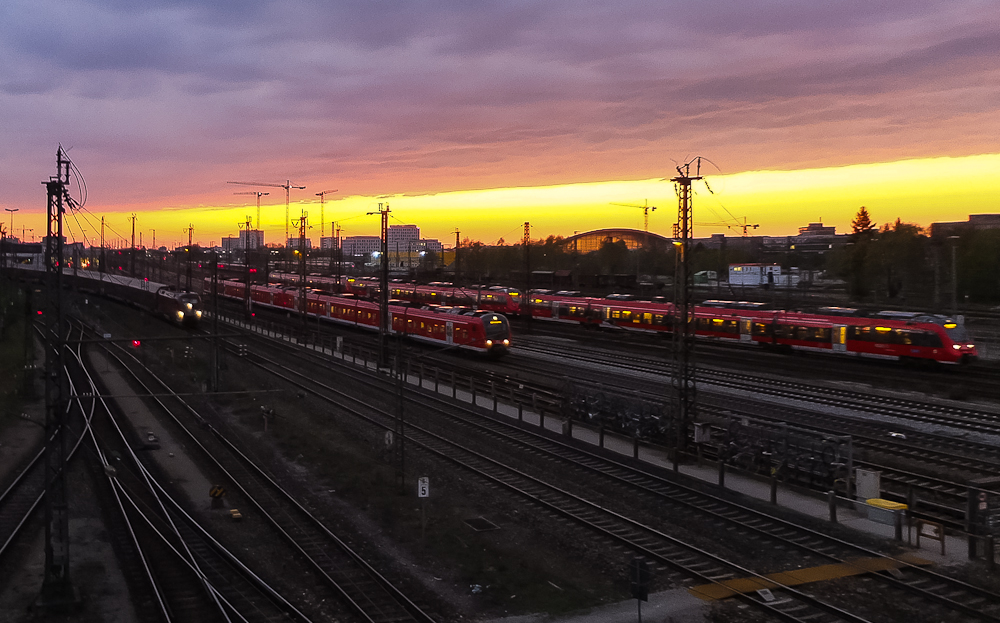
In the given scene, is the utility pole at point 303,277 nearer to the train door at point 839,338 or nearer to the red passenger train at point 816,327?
the red passenger train at point 816,327

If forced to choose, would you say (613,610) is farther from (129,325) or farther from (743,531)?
(129,325)

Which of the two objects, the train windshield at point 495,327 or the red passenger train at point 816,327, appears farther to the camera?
the train windshield at point 495,327

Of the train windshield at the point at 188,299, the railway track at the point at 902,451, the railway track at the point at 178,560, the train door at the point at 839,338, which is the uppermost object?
the train windshield at the point at 188,299

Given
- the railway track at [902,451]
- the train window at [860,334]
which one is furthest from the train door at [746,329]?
the railway track at [902,451]

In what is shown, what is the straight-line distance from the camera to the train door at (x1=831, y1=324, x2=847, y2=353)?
39812mm

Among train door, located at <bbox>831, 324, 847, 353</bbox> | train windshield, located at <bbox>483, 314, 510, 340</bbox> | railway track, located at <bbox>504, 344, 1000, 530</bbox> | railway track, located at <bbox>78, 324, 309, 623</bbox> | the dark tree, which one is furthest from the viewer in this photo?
the dark tree

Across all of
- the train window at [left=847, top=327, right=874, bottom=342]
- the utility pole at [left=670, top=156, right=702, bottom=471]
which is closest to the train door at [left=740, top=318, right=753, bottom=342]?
the train window at [left=847, top=327, right=874, bottom=342]

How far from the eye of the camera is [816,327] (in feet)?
135

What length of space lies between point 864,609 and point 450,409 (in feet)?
63.1

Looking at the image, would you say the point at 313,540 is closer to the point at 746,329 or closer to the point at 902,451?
the point at 902,451

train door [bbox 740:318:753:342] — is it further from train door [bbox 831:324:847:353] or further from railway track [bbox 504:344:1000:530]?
railway track [bbox 504:344:1000:530]

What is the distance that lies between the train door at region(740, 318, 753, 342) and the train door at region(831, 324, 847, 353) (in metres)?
5.42

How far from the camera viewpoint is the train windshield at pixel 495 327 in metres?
41.1

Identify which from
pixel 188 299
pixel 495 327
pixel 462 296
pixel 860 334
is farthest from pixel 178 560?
pixel 462 296
